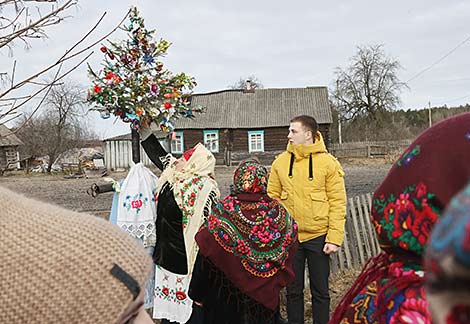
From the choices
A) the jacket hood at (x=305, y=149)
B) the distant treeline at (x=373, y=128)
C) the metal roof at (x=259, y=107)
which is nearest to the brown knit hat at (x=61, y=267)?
the jacket hood at (x=305, y=149)

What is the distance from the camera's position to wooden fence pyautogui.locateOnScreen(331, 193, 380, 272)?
6871 mm

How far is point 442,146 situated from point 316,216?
3.38m

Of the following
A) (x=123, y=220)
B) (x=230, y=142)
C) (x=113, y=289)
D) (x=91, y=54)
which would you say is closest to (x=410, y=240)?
(x=113, y=289)

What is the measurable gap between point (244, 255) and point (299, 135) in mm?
1414

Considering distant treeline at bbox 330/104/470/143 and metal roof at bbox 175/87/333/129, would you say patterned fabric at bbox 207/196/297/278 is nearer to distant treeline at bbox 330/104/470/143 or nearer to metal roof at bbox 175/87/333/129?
metal roof at bbox 175/87/333/129

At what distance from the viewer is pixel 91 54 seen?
2055mm

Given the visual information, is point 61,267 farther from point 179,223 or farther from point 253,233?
point 179,223

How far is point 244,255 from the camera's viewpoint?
12.0 ft

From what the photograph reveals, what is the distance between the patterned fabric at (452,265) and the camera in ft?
1.39

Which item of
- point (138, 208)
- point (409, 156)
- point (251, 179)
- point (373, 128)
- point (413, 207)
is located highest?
point (373, 128)

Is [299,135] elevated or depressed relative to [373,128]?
depressed

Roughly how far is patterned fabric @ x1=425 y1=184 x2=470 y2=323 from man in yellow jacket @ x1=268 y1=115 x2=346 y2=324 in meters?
4.04

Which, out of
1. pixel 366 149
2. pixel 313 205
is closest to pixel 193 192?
pixel 313 205

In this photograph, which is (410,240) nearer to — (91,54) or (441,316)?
(441,316)
